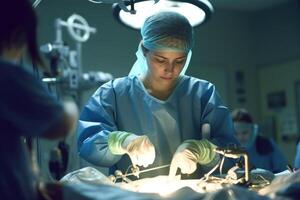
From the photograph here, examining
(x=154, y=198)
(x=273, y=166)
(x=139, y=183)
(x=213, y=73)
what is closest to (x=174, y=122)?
(x=139, y=183)

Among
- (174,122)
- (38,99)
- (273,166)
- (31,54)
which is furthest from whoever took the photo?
(273,166)

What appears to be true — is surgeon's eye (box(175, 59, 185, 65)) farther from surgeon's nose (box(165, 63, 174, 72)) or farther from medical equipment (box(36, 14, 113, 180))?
medical equipment (box(36, 14, 113, 180))

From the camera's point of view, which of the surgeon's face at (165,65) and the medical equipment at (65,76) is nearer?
the surgeon's face at (165,65)

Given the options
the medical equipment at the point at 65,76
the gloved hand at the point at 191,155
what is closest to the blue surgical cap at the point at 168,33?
the gloved hand at the point at 191,155

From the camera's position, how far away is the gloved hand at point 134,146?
198 cm

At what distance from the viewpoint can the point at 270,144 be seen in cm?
476

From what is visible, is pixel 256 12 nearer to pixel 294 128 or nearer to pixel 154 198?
pixel 294 128

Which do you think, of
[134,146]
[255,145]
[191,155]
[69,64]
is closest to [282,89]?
[255,145]

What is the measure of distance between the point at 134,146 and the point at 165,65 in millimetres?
483

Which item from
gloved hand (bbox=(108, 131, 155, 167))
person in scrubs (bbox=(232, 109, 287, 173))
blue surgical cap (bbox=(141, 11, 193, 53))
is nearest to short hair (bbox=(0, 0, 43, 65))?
gloved hand (bbox=(108, 131, 155, 167))

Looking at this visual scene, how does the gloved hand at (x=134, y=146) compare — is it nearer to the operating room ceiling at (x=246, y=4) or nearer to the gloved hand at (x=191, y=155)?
the gloved hand at (x=191, y=155)

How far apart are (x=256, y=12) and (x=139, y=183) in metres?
4.96

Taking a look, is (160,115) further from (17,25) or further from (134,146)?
(17,25)

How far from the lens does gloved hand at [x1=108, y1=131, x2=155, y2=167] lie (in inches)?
78.0
